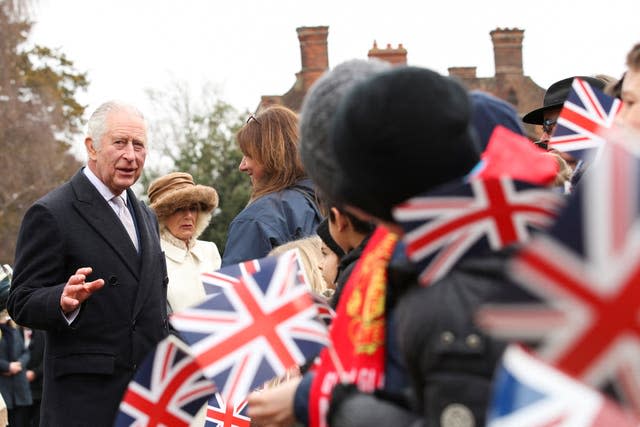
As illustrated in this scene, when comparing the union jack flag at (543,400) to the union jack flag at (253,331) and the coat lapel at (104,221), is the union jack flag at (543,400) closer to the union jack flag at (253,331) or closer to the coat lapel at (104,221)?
the union jack flag at (253,331)

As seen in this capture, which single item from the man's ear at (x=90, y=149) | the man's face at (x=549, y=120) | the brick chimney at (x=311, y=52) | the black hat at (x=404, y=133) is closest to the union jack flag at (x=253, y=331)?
the black hat at (x=404, y=133)

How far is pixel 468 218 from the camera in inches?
76.9

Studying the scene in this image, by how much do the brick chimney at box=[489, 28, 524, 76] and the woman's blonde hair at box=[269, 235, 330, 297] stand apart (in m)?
37.0

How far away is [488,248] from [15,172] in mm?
34674

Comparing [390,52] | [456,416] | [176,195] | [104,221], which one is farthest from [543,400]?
[390,52]

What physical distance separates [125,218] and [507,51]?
3706cm

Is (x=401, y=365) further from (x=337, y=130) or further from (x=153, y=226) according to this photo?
(x=153, y=226)

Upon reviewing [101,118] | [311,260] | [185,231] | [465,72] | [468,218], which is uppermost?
[468,218]

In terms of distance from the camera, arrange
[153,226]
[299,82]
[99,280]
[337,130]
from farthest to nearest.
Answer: [299,82]
[153,226]
[99,280]
[337,130]

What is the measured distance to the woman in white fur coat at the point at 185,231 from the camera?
640cm

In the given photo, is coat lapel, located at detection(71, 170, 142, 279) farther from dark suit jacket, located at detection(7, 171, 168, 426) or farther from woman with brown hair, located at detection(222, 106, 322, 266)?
woman with brown hair, located at detection(222, 106, 322, 266)

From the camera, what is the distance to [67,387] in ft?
15.6

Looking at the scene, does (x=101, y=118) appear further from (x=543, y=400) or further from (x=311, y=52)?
(x=311, y=52)

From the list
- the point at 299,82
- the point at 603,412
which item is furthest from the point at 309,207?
the point at 299,82
